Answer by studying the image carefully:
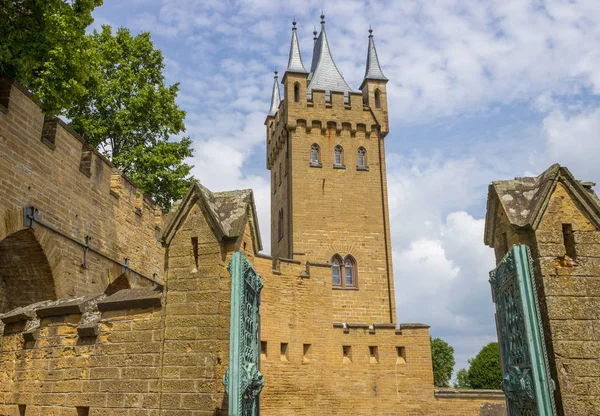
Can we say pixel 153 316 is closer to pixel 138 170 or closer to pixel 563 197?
pixel 563 197

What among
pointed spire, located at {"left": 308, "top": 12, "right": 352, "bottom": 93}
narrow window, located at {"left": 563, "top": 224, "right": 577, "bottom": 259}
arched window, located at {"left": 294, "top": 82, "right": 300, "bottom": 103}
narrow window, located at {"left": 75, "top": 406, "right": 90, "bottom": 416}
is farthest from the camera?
pointed spire, located at {"left": 308, "top": 12, "right": 352, "bottom": 93}

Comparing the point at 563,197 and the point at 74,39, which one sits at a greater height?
the point at 74,39

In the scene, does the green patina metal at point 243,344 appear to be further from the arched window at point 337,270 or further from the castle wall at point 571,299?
the arched window at point 337,270

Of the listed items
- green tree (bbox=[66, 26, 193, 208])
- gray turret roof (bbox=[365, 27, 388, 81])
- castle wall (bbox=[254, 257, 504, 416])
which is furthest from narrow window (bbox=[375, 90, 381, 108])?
castle wall (bbox=[254, 257, 504, 416])

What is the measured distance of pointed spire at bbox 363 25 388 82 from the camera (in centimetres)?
3092

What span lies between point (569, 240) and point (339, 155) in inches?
939

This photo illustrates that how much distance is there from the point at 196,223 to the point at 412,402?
13.8 meters

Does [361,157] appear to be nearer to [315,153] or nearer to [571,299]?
[315,153]

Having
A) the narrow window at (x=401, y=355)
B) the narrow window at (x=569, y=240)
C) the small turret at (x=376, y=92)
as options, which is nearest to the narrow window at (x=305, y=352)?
the narrow window at (x=401, y=355)

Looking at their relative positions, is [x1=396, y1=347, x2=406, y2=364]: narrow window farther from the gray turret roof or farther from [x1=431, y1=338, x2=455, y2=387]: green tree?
[x1=431, y1=338, x2=455, y2=387]: green tree

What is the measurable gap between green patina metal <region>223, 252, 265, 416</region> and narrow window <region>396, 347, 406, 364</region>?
13.3 meters

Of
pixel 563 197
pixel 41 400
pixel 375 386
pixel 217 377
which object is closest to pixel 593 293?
pixel 563 197

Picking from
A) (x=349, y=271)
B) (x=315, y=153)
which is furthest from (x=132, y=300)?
(x=315, y=153)

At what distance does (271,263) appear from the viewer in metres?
15.3
